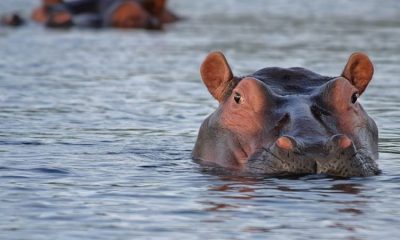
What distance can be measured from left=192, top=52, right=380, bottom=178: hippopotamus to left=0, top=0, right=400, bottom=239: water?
0.55 ft

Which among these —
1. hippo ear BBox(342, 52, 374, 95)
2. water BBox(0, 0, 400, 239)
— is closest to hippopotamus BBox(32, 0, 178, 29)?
water BBox(0, 0, 400, 239)

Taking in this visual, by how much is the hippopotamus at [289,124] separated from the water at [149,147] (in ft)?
0.55

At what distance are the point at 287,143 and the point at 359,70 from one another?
1.73 m

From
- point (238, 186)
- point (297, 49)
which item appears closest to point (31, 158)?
point (238, 186)

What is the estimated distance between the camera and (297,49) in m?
21.6

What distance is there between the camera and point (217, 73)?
410 inches

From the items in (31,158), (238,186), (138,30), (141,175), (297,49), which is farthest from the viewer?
(138,30)

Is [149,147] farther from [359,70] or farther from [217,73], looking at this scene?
[359,70]

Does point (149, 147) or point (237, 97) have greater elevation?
point (237, 97)

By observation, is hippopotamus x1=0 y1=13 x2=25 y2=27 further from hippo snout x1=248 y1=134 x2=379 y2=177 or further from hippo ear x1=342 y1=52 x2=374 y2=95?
hippo snout x1=248 y1=134 x2=379 y2=177

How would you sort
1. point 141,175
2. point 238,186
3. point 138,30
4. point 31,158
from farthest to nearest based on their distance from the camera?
point 138,30 < point 31,158 < point 141,175 < point 238,186

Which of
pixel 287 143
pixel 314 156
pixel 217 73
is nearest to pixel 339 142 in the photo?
pixel 314 156

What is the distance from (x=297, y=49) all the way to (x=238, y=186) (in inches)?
505

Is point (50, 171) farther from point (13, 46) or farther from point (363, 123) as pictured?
point (13, 46)
